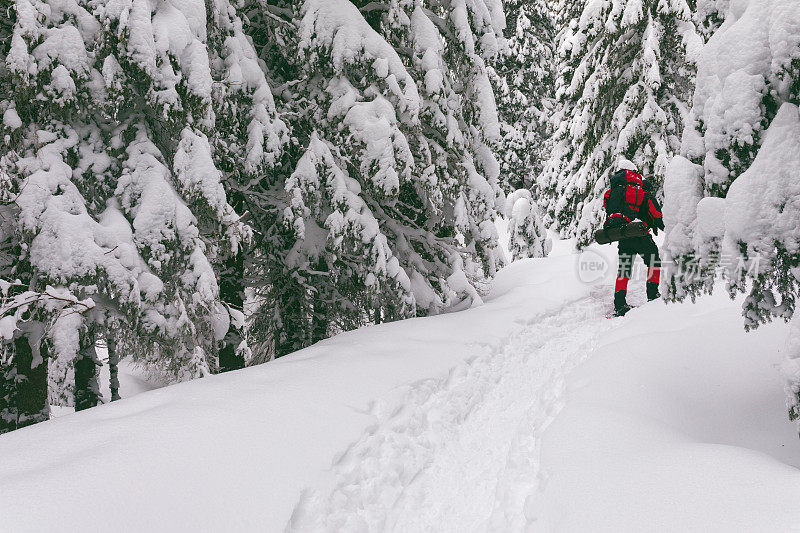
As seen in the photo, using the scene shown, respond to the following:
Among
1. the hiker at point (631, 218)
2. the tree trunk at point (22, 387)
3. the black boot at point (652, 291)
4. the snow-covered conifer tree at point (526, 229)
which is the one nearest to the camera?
the tree trunk at point (22, 387)

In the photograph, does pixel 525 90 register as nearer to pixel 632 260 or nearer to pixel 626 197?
pixel 626 197

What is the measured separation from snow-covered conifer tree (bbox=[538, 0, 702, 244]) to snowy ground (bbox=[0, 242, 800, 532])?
7706 mm

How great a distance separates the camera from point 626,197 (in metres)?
8.19

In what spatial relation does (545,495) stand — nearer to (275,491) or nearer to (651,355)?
(275,491)

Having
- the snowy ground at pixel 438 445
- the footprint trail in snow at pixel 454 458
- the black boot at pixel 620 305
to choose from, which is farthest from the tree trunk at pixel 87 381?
the black boot at pixel 620 305

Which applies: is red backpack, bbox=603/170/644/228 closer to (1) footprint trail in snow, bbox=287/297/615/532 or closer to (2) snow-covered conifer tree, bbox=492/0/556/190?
(1) footprint trail in snow, bbox=287/297/615/532

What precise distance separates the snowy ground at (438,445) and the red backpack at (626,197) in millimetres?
2312

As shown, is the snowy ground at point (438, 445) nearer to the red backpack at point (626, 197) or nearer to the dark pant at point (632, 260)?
the dark pant at point (632, 260)

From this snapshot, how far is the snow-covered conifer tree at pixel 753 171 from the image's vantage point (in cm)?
342

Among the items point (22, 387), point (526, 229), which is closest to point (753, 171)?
point (22, 387)

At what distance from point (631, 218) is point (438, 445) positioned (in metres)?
5.59

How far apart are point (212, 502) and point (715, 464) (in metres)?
3.10

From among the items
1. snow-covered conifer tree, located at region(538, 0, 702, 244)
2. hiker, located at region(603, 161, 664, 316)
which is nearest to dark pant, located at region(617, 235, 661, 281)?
hiker, located at region(603, 161, 664, 316)

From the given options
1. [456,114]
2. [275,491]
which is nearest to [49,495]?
[275,491]
